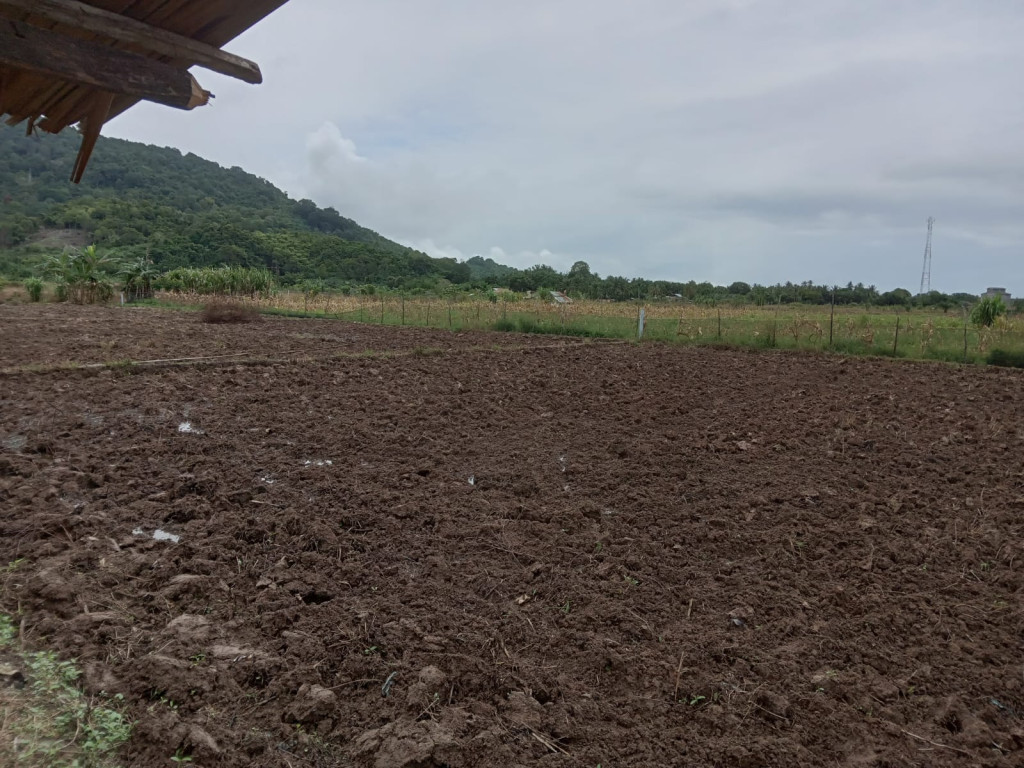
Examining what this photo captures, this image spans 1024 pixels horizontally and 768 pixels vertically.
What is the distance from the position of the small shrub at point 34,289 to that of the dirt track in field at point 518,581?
2257 centimetres

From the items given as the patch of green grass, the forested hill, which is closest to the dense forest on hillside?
the forested hill

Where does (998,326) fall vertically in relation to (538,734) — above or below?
above

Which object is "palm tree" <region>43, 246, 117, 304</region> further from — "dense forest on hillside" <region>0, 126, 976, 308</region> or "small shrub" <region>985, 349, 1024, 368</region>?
"small shrub" <region>985, 349, 1024, 368</region>

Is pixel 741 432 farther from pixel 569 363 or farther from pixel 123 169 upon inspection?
pixel 123 169

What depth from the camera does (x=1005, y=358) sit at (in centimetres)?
1186

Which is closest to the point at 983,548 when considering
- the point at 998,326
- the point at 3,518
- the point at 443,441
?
the point at 443,441

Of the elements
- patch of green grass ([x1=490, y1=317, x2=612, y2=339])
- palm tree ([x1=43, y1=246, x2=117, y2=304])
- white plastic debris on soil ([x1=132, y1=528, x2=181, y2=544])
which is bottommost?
white plastic debris on soil ([x1=132, y1=528, x2=181, y2=544])

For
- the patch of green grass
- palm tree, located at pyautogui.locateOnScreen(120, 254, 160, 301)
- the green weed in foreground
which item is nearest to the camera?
the green weed in foreground

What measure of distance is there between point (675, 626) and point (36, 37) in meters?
3.25

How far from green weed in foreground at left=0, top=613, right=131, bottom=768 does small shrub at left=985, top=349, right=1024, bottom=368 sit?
14.8 m

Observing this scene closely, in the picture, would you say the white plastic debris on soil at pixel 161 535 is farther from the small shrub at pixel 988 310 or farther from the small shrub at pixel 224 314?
the small shrub at pixel 988 310

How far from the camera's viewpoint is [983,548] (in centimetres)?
365

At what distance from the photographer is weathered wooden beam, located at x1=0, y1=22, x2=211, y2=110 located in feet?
6.05

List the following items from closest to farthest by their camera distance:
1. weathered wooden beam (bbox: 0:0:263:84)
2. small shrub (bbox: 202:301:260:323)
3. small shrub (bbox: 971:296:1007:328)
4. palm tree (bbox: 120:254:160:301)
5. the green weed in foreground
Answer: the green weed in foreground, weathered wooden beam (bbox: 0:0:263:84), small shrub (bbox: 971:296:1007:328), small shrub (bbox: 202:301:260:323), palm tree (bbox: 120:254:160:301)
